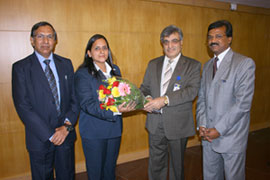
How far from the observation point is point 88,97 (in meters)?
2.12

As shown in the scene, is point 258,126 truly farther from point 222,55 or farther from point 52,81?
point 52,81

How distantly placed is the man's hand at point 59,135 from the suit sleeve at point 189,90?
1220mm

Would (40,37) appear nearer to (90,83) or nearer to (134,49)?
(90,83)

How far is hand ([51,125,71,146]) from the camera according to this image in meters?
2.20

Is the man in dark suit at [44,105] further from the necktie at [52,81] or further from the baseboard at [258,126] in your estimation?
the baseboard at [258,126]

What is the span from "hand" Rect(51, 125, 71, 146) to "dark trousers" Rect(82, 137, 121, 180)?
0.24 m

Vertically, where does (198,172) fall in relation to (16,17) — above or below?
below

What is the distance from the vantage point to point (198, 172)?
3441 millimetres

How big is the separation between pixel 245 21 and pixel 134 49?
10.0 feet

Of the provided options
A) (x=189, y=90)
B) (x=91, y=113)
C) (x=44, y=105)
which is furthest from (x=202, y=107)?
(x=44, y=105)

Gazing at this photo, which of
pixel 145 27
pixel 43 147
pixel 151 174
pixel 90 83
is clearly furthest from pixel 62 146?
pixel 145 27

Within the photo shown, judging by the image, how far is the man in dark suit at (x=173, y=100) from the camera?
2.33 meters

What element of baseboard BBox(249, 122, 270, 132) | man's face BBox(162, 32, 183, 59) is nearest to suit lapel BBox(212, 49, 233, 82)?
man's face BBox(162, 32, 183, 59)

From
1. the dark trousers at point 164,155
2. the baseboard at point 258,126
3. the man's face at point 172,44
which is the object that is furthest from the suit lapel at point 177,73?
the baseboard at point 258,126
